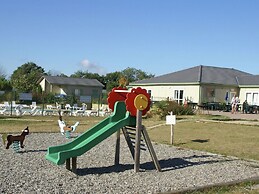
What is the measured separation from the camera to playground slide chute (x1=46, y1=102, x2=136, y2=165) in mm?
7204

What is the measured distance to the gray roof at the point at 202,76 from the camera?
3919 cm

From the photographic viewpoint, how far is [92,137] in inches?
303

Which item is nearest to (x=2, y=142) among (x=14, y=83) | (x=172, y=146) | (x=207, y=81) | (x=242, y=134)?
(x=172, y=146)

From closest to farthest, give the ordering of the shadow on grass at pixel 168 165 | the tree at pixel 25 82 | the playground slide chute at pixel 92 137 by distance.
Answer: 1. the playground slide chute at pixel 92 137
2. the shadow on grass at pixel 168 165
3. the tree at pixel 25 82

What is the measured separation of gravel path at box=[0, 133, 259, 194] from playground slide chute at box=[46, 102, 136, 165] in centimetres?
35

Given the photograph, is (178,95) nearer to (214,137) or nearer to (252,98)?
(252,98)

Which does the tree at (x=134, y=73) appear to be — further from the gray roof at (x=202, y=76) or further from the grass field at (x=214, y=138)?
the grass field at (x=214, y=138)

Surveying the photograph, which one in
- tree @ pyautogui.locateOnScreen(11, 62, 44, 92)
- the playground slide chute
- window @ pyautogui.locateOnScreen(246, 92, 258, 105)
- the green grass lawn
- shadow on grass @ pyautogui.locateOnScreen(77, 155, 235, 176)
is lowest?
shadow on grass @ pyautogui.locateOnScreen(77, 155, 235, 176)

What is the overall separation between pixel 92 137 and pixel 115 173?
0.88 meters

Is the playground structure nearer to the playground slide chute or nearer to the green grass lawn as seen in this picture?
the playground slide chute

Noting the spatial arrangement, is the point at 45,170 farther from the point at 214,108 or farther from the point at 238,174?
the point at 214,108

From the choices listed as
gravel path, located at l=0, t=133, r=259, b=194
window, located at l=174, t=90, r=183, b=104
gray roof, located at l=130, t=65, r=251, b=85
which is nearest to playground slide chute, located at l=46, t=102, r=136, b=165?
gravel path, located at l=0, t=133, r=259, b=194

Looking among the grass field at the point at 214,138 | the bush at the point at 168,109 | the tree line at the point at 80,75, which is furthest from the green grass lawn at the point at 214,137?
the tree line at the point at 80,75

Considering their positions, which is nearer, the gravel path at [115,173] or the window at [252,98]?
the gravel path at [115,173]
